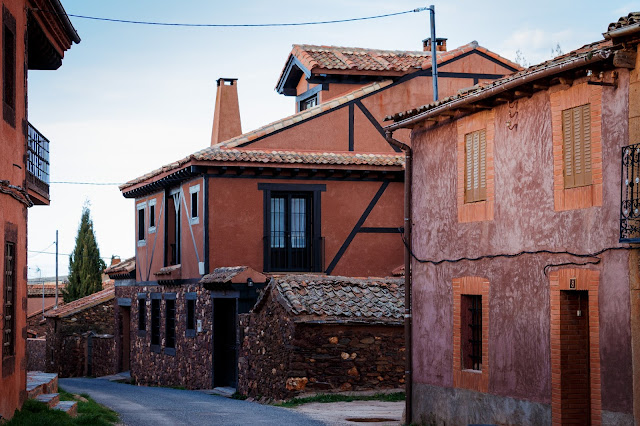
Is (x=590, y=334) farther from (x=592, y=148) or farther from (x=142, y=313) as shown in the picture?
(x=142, y=313)

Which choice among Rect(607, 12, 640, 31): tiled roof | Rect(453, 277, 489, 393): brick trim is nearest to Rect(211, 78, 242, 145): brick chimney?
Rect(453, 277, 489, 393): brick trim

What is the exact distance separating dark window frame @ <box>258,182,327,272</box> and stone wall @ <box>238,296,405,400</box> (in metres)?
5.21

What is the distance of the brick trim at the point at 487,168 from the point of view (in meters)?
15.3

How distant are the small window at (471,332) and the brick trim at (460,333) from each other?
76 mm

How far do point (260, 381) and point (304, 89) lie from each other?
1179 cm

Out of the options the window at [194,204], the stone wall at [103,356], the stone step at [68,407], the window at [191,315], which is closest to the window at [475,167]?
the stone step at [68,407]

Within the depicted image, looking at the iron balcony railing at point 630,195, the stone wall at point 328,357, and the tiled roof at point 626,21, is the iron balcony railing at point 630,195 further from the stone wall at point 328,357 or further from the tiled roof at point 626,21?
the stone wall at point 328,357

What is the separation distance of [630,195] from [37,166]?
10.1m

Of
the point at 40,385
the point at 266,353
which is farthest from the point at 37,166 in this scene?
the point at 266,353

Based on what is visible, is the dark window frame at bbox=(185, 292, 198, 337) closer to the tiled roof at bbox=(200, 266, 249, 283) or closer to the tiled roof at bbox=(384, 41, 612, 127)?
the tiled roof at bbox=(200, 266, 249, 283)

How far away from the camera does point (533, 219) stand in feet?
46.3

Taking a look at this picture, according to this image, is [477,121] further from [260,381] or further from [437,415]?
[260,381]

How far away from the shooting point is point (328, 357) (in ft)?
Answer: 69.3

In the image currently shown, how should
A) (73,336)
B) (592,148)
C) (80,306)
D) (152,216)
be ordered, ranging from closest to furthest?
(592,148)
(152,216)
(73,336)
(80,306)
